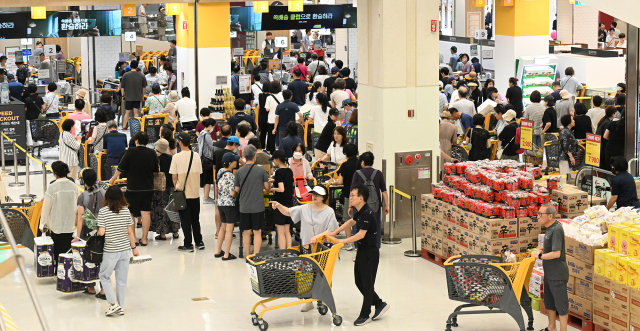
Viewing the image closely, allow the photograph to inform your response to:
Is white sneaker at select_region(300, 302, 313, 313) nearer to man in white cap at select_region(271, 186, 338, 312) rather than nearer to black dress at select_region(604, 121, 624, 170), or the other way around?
man in white cap at select_region(271, 186, 338, 312)

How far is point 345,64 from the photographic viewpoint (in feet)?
95.9

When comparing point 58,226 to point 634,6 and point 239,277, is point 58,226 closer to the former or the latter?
point 239,277

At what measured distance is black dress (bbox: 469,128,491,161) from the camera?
39.2 feet

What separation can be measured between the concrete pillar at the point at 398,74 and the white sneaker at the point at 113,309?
4.16 meters

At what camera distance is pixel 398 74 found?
10406 millimetres

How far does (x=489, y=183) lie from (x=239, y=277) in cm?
305

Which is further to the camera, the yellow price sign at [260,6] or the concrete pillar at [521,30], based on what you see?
the yellow price sign at [260,6]

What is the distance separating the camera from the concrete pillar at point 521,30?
A: 1855 centimetres

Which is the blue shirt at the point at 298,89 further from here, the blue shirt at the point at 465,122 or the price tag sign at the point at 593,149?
the price tag sign at the point at 593,149

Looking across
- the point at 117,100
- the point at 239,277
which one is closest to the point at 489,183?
the point at 239,277

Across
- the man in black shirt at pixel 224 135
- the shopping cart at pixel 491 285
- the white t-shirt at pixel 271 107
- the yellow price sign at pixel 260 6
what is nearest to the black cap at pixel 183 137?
the man in black shirt at pixel 224 135

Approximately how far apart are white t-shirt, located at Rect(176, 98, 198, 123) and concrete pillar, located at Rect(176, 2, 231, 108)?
1.99 metres

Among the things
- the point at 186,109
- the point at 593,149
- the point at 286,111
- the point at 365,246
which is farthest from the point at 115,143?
the point at 593,149

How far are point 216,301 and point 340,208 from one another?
8.83ft
